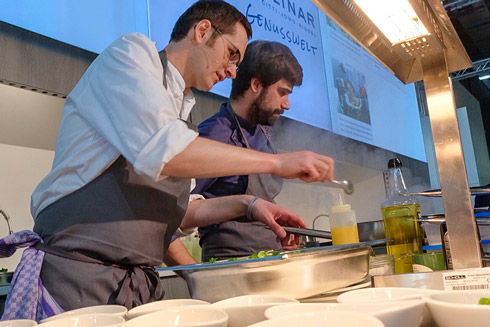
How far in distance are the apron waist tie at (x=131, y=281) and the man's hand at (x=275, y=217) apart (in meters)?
0.51

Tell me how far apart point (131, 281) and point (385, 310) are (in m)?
0.73

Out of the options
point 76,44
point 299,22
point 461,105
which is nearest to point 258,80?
point 76,44

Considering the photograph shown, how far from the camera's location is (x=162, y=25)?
239 cm

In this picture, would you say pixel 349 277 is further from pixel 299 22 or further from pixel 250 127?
pixel 299 22

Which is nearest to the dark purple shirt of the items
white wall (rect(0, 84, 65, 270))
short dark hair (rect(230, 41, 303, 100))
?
short dark hair (rect(230, 41, 303, 100))

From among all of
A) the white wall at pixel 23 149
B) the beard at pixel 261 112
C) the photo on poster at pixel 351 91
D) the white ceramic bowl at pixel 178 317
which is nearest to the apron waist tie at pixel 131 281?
the white ceramic bowl at pixel 178 317

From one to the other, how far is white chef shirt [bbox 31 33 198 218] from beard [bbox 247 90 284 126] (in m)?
0.95

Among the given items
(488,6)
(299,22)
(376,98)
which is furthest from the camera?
(488,6)

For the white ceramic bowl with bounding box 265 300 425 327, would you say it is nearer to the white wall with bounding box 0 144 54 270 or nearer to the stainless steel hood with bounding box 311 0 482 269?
the stainless steel hood with bounding box 311 0 482 269

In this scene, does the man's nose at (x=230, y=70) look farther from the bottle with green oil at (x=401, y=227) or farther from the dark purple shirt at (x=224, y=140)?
the bottle with green oil at (x=401, y=227)

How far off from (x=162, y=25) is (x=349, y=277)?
1950 mm

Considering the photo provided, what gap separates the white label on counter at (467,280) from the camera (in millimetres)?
599

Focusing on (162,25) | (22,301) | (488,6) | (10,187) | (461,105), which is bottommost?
(22,301)

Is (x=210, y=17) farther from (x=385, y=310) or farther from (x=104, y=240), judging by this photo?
(x=385, y=310)
